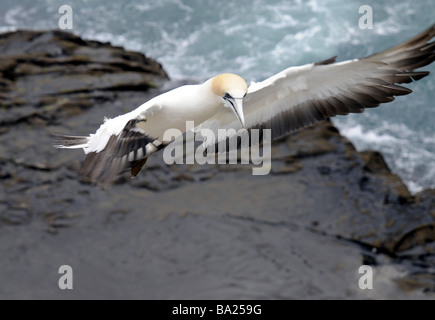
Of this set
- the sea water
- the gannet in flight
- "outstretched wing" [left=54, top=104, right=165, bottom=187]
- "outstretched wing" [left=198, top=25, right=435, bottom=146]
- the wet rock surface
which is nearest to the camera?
"outstretched wing" [left=54, top=104, right=165, bottom=187]

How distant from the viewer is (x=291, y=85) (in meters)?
7.23

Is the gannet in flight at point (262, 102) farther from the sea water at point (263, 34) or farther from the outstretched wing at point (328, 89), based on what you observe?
the sea water at point (263, 34)

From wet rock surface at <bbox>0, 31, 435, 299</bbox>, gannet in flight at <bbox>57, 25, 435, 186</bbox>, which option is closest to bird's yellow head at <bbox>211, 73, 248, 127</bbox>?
gannet in flight at <bbox>57, 25, 435, 186</bbox>

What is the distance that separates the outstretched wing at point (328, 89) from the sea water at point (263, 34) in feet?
31.2

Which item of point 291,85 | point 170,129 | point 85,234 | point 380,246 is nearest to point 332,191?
point 380,246

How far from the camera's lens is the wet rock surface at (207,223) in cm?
1065

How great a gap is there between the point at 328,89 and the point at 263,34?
41.1 feet

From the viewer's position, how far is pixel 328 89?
7238mm

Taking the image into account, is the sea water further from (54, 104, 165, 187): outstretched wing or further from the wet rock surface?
(54, 104, 165, 187): outstretched wing

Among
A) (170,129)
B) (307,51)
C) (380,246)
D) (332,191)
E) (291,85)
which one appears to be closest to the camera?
(170,129)

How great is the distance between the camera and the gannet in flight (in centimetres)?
594

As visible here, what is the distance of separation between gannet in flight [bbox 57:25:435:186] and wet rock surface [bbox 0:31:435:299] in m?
3.71
